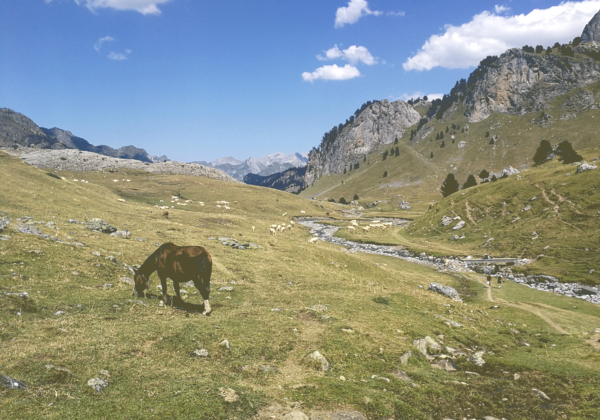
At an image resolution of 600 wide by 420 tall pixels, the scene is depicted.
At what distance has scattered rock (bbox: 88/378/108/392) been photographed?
34.2 feet

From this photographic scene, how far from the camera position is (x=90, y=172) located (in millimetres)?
155375

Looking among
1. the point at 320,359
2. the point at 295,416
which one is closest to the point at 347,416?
the point at 295,416

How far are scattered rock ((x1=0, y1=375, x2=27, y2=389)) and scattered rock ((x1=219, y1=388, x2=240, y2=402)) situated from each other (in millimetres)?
6139

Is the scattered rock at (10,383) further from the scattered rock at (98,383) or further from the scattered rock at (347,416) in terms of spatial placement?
the scattered rock at (347,416)

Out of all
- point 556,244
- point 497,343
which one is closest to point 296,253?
point 497,343

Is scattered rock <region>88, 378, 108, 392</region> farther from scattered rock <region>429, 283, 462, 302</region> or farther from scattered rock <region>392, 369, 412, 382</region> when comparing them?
scattered rock <region>429, 283, 462, 302</region>

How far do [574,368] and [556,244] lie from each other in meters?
51.0

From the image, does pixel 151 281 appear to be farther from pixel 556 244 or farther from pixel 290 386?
pixel 556 244

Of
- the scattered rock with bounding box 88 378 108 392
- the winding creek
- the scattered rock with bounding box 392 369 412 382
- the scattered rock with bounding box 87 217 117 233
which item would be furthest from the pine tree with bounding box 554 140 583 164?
the scattered rock with bounding box 88 378 108 392

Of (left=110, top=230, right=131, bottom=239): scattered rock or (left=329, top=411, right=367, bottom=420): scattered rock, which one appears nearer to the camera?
(left=329, top=411, right=367, bottom=420): scattered rock

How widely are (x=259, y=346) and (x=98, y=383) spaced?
7.21 metres

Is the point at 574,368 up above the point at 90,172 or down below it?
below

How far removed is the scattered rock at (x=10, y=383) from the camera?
931cm

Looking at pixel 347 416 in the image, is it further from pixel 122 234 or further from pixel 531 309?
pixel 122 234
